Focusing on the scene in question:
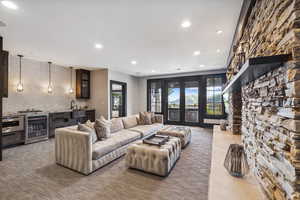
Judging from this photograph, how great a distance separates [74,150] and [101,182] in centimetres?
81

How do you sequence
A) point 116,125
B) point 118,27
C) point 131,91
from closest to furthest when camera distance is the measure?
1. point 118,27
2. point 116,125
3. point 131,91

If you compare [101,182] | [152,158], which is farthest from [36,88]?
[152,158]

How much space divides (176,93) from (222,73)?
238 centimetres

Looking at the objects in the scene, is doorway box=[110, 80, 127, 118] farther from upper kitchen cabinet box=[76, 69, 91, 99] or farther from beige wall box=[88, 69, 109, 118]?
upper kitchen cabinet box=[76, 69, 91, 99]

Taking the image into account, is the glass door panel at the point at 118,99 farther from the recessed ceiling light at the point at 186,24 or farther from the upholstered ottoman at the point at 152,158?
the recessed ceiling light at the point at 186,24

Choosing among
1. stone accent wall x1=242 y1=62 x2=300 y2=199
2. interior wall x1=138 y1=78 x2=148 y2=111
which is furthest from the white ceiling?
interior wall x1=138 y1=78 x2=148 y2=111

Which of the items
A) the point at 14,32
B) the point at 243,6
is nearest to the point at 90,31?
the point at 14,32

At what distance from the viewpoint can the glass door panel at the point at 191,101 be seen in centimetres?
684

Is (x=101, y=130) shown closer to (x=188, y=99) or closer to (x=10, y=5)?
(x=10, y=5)

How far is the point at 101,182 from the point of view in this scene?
221 cm

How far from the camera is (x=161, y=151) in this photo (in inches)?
95.0

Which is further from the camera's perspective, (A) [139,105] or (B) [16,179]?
(A) [139,105]

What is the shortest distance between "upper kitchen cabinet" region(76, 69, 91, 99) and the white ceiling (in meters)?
1.93

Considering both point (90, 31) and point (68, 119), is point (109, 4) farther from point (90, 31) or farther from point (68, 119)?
point (68, 119)
